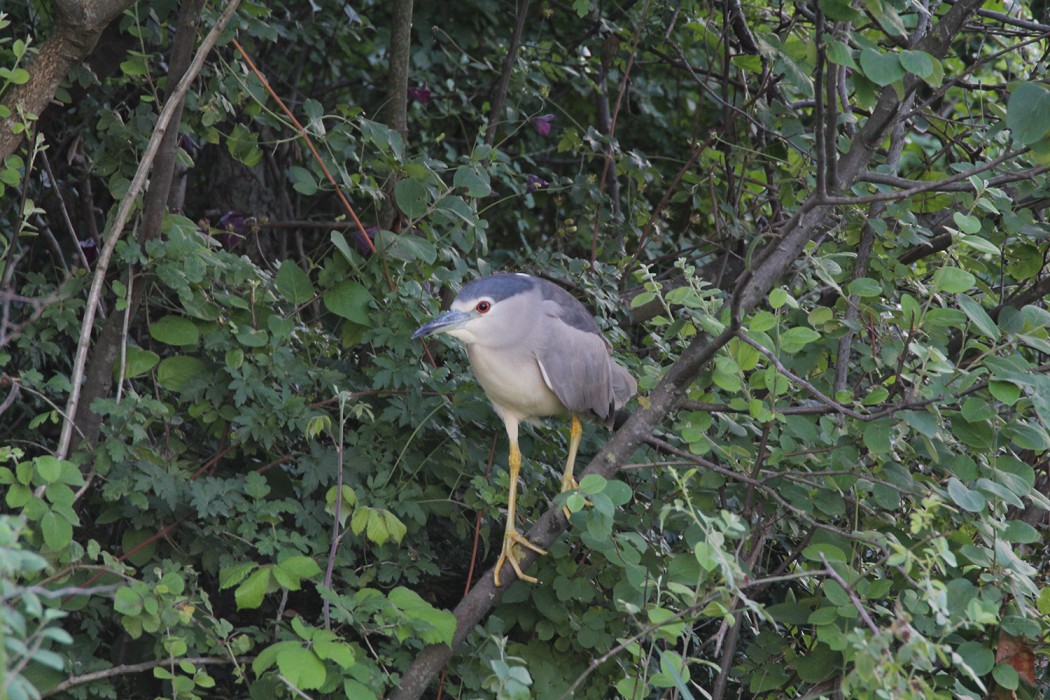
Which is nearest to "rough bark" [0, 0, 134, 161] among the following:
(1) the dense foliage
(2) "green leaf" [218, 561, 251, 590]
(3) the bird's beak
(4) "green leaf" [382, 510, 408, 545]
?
(1) the dense foliage

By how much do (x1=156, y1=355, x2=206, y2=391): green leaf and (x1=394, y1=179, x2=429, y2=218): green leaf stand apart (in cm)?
76

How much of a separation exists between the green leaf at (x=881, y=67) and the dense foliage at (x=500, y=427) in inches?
0.4

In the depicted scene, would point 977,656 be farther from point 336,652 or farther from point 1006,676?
point 336,652

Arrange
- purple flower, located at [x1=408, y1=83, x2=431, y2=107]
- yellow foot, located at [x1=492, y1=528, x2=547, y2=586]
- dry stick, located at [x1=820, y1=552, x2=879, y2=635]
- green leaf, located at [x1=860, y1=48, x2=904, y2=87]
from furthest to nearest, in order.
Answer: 1. purple flower, located at [x1=408, y1=83, x2=431, y2=107]
2. yellow foot, located at [x1=492, y1=528, x2=547, y2=586]
3. green leaf, located at [x1=860, y1=48, x2=904, y2=87]
4. dry stick, located at [x1=820, y1=552, x2=879, y2=635]

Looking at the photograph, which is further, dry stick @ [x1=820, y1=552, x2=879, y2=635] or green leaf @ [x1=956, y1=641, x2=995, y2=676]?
green leaf @ [x1=956, y1=641, x2=995, y2=676]

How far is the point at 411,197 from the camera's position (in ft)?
10.5

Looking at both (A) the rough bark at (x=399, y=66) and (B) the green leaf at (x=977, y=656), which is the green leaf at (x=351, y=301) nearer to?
(A) the rough bark at (x=399, y=66)

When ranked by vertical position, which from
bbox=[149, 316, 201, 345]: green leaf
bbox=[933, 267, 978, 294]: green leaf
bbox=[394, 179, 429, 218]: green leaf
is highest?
bbox=[933, 267, 978, 294]: green leaf

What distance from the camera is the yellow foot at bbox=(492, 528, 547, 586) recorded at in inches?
116

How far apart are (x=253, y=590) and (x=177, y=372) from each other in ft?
2.85

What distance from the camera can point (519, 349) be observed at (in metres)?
3.18


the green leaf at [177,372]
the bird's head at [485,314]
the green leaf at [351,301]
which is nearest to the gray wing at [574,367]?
the bird's head at [485,314]

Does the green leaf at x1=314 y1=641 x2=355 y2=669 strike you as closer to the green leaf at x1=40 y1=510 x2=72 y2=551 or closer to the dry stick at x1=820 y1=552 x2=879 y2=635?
the green leaf at x1=40 y1=510 x2=72 y2=551

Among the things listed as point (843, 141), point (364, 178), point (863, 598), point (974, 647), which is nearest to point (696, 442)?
point (863, 598)
